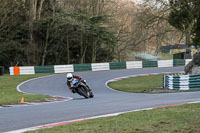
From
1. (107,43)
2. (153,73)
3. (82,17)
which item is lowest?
(153,73)

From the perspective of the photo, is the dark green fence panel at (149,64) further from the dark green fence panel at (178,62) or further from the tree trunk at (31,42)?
the tree trunk at (31,42)

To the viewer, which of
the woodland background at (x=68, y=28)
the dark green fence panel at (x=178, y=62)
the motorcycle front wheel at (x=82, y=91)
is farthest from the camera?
the woodland background at (x=68, y=28)

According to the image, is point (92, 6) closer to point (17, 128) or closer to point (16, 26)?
point (16, 26)

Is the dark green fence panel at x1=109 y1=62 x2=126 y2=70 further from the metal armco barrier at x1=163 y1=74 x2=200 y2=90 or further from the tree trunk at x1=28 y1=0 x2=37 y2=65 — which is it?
the metal armco barrier at x1=163 y1=74 x2=200 y2=90

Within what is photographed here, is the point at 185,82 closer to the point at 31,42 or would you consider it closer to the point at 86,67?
the point at 86,67

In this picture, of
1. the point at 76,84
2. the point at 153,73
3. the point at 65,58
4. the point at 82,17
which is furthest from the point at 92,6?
the point at 76,84

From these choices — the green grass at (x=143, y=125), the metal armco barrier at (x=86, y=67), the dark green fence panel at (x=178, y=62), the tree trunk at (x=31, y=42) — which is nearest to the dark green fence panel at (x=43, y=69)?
the metal armco barrier at (x=86, y=67)

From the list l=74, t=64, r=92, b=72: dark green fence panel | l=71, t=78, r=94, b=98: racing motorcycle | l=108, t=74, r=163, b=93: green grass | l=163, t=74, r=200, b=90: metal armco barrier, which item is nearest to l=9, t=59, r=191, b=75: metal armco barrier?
l=74, t=64, r=92, b=72: dark green fence panel

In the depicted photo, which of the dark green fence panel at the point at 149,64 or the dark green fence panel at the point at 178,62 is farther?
the dark green fence panel at the point at 178,62

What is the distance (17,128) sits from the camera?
25.6ft

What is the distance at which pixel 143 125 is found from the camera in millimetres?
7230

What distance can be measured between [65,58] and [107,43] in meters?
6.28

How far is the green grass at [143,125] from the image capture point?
6.64m

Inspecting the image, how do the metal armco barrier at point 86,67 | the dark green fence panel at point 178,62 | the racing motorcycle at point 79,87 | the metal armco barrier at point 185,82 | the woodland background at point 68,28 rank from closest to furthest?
the racing motorcycle at point 79,87, the metal armco barrier at point 185,82, the metal armco barrier at point 86,67, the dark green fence panel at point 178,62, the woodland background at point 68,28
